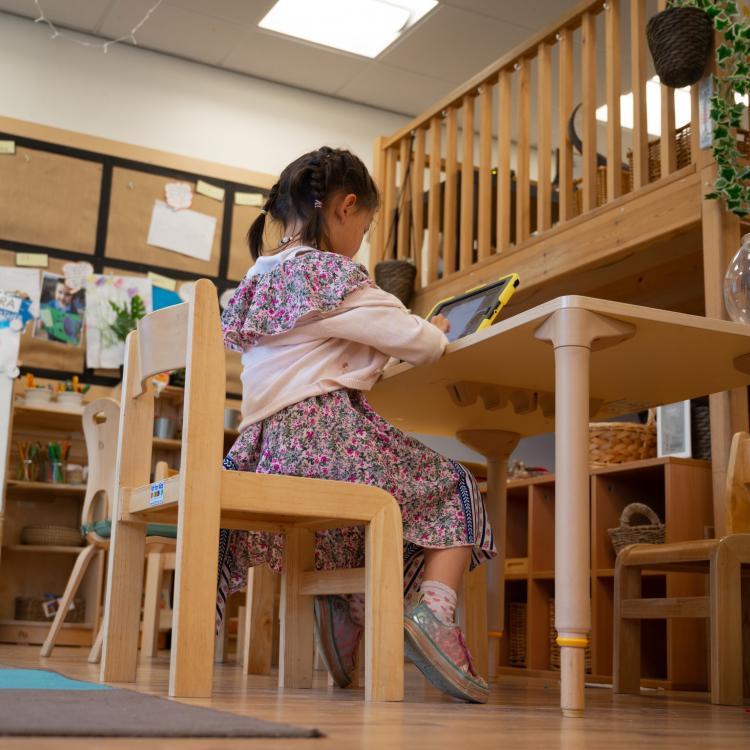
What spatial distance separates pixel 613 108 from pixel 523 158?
55 cm

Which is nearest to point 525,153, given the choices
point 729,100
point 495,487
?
point 729,100

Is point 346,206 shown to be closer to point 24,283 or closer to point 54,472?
point 54,472

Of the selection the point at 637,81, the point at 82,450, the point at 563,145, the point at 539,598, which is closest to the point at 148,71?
the point at 82,450

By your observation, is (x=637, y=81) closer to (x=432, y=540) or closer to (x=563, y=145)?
(x=563, y=145)

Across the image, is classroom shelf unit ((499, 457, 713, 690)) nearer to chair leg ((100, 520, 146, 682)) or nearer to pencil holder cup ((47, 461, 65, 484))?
chair leg ((100, 520, 146, 682))

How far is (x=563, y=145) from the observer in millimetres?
4055

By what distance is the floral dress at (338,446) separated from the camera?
191 centimetres

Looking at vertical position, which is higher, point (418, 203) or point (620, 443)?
point (418, 203)

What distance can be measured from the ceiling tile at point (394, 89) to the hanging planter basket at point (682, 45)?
9.31ft

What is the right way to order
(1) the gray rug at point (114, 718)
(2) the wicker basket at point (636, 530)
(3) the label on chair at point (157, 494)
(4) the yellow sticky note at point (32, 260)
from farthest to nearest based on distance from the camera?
1. (4) the yellow sticky note at point (32, 260)
2. (2) the wicker basket at point (636, 530)
3. (3) the label on chair at point (157, 494)
4. (1) the gray rug at point (114, 718)

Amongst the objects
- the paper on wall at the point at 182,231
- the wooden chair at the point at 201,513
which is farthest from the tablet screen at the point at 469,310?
the paper on wall at the point at 182,231

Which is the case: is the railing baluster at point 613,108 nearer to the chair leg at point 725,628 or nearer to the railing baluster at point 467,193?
the railing baluster at point 467,193

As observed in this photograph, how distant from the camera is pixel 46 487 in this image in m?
4.82

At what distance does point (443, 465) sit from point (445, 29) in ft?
13.2
